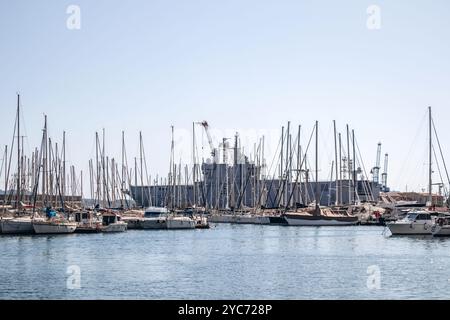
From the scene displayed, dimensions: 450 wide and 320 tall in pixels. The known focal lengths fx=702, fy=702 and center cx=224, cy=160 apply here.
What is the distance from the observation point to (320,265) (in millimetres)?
47781

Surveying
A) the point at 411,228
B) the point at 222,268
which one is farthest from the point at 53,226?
the point at 411,228

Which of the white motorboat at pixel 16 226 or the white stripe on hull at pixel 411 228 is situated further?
the white stripe on hull at pixel 411 228

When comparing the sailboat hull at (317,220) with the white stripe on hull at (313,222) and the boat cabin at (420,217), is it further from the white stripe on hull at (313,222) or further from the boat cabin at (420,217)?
the boat cabin at (420,217)

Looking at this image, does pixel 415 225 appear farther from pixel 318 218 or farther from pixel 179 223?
pixel 179 223

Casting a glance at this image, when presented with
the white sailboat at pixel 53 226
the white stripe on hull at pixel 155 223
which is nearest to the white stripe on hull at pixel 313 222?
the white stripe on hull at pixel 155 223

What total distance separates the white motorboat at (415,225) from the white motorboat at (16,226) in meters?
39.3

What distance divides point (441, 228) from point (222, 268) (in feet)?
114

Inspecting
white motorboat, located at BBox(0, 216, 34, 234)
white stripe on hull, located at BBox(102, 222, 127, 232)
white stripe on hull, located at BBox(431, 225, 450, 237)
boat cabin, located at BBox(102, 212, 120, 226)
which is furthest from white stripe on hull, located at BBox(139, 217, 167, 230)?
white stripe on hull, located at BBox(431, 225, 450, 237)

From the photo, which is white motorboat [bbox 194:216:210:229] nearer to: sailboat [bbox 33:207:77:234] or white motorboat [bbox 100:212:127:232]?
white motorboat [bbox 100:212:127:232]

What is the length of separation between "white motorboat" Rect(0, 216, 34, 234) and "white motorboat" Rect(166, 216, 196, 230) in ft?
74.5

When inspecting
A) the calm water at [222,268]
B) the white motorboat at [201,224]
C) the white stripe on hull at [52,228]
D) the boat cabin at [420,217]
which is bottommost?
the calm water at [222,268]

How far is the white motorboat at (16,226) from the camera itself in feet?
245
